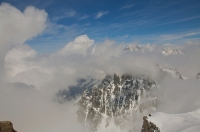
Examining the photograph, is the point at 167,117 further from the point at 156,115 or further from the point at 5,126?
the point at 5,126

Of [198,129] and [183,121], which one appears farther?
[183,121]

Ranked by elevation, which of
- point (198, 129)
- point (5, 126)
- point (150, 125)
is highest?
point (5, 126)

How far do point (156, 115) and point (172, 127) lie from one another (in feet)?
49.3

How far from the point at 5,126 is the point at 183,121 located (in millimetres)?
66672

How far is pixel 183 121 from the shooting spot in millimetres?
75500

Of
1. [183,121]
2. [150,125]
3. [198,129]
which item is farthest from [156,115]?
[198,129]

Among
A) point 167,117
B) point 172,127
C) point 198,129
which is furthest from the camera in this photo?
point 167,117

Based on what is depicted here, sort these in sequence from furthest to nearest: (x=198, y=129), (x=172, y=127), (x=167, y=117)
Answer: (x=167, y=117)
(x=172, y=127)
(x=198, y=129)

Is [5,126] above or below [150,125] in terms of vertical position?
above

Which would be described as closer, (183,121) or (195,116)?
(183,121)

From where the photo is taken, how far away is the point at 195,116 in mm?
84625

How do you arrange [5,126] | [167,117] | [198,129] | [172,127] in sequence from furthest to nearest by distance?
1. [167,117]
2. [172,127]
3. [198,129]
4. [5,126]

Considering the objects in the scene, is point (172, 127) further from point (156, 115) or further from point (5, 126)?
point (5, 126)

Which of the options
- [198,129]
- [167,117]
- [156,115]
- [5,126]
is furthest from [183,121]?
[5,126]
